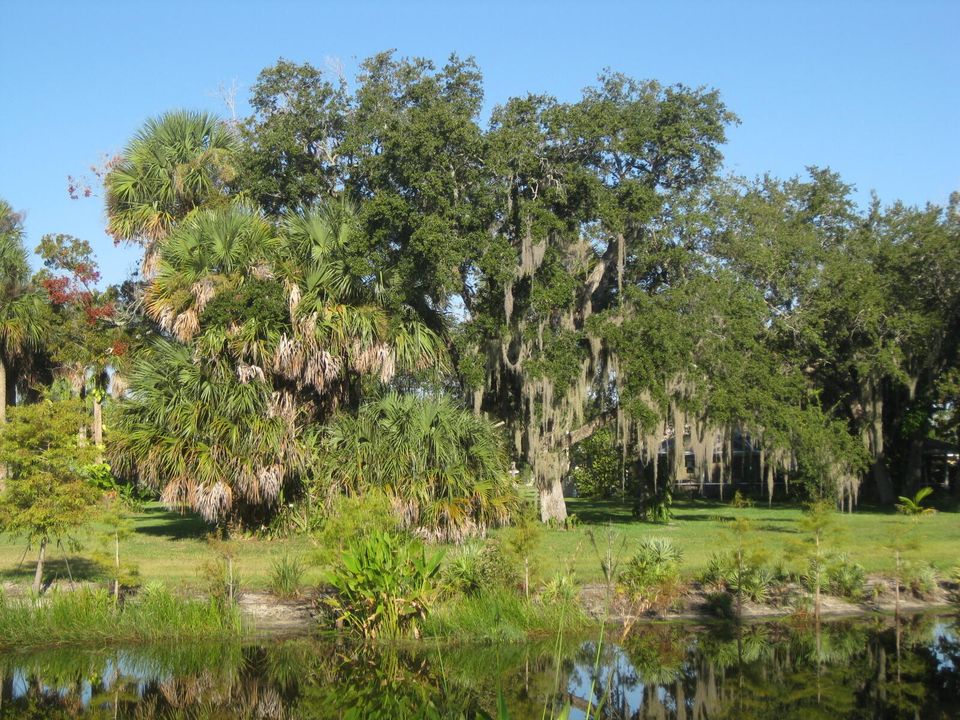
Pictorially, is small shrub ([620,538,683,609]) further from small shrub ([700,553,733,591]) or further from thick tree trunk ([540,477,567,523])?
thick tree trunk ([540,477,567,523])

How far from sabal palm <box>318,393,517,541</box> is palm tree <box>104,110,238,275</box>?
729 cm

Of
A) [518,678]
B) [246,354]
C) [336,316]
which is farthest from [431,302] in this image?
[518,678]

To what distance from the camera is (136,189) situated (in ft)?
84.5

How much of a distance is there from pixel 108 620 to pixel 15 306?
61.0ft

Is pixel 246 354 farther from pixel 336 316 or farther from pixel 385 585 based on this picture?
pixel 385 585

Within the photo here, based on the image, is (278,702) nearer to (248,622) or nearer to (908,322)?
(248,622)

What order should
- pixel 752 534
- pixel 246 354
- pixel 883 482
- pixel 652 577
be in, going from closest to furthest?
pixel 652 577
pixel 752 534
pixel 246 354
pixel 883 482

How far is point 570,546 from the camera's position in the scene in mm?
21156

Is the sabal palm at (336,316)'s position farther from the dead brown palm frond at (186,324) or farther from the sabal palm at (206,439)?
the dead brown palm frond at (186,324)

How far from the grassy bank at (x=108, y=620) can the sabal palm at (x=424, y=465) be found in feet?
23.2

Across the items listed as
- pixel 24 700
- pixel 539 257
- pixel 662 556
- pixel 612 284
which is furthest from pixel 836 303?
pixel 24 700

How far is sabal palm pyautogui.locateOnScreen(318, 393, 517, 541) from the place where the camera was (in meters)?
21.3

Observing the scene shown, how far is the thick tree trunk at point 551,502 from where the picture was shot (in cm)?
2562

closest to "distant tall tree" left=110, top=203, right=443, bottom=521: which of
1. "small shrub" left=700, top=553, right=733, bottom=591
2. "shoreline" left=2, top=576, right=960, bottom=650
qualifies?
"shoreline" left=2, top=576, right=960, bottom=650
